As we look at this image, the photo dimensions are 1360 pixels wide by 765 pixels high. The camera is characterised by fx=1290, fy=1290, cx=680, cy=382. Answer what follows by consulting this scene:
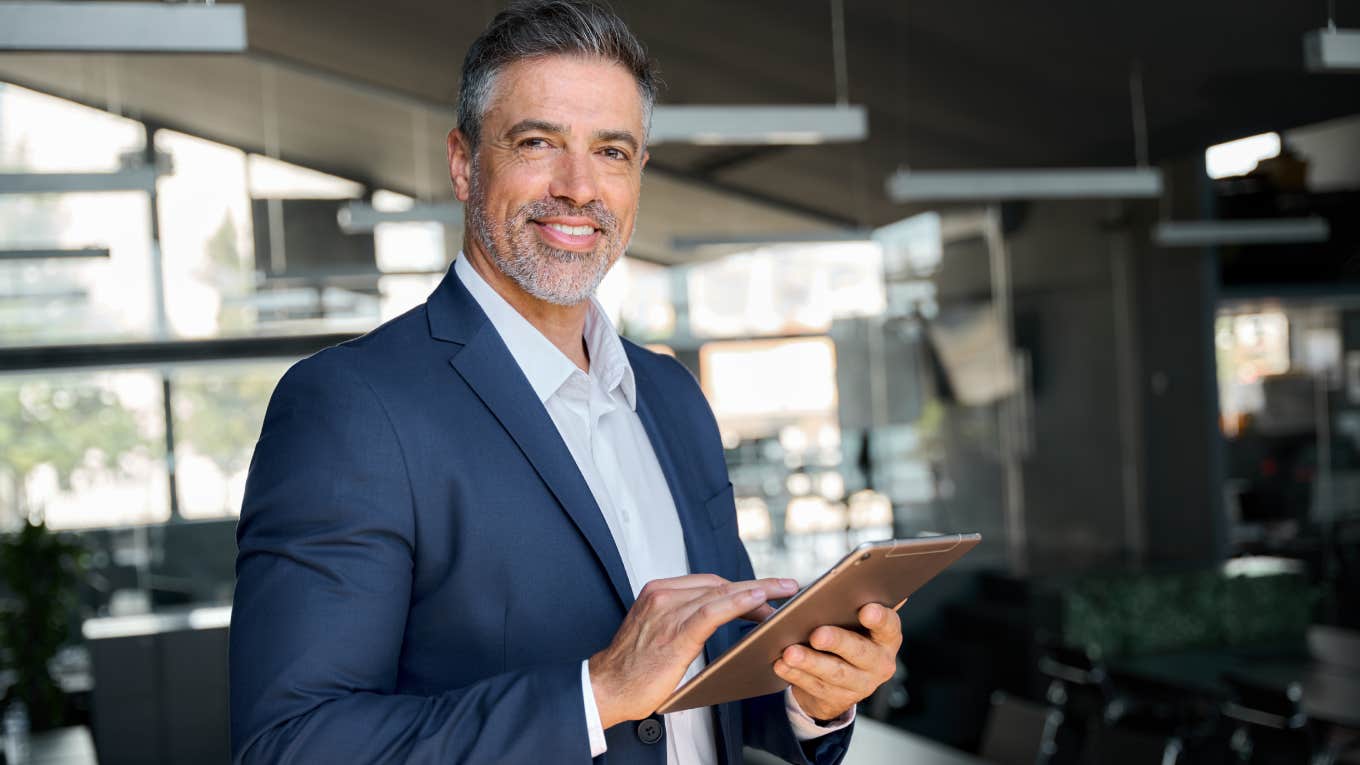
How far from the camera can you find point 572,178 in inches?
48.9

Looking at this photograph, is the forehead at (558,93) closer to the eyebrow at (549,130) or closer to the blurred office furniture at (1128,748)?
the eyebrow at (549,130)

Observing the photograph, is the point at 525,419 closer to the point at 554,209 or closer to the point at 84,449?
the point at 554,209

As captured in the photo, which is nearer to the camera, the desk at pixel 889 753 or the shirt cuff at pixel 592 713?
the shirt cuff at pixel 592 713

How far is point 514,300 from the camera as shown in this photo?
4.30 ft

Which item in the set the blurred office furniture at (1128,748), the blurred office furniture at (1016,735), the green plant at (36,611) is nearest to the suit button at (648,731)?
the blurred office furniture at (1128,748)

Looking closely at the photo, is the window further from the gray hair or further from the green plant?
the gray hair

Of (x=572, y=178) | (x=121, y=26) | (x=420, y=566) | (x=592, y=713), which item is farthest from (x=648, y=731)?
(x=121, y=26)

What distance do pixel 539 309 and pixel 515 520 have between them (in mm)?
274

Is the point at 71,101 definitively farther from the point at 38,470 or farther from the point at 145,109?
the point at 38,470

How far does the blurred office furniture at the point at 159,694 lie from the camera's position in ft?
19.6

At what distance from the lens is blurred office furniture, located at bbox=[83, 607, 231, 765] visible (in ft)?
19.6

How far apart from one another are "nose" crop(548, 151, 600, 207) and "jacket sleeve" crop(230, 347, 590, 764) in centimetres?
30

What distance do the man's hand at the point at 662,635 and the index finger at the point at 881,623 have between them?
2.4 inches

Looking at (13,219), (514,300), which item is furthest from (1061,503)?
(514,300)
